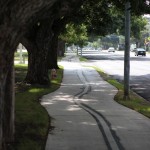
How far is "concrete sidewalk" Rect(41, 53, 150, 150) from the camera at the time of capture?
816cm

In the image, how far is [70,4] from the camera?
8750 mm

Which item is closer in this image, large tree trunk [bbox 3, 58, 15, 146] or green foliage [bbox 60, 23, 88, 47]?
large tree trunk [bbox 3, 58, 15, 146]

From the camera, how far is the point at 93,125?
10.1m

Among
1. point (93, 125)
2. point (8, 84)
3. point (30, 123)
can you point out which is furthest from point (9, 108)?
point (93, 125)

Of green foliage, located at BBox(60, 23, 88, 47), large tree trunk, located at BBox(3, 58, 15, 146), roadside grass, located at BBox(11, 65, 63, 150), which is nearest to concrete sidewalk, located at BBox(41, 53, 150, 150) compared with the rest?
roadside grass, located at BBox(11, 65, 63, 150)

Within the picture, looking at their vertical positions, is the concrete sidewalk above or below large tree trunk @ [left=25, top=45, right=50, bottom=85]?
below

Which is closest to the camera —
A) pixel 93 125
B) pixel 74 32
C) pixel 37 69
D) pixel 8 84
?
pixel 8 84

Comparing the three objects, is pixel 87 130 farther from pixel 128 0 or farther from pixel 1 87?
pixel 128 0

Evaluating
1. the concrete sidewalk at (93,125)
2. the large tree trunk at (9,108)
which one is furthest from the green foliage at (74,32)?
the large tree trunk at (9,108)

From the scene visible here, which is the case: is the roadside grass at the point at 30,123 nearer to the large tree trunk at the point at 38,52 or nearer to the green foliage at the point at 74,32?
the large tree trunk at the point at 38,52

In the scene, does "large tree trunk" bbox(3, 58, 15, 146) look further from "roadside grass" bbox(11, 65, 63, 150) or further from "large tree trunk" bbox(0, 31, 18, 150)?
"roadside grass" bbox(11, 65, 63, 150)

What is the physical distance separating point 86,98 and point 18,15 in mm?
9759

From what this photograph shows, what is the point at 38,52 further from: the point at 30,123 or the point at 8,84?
the point at 8,84

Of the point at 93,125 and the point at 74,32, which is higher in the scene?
the point at 74,32
